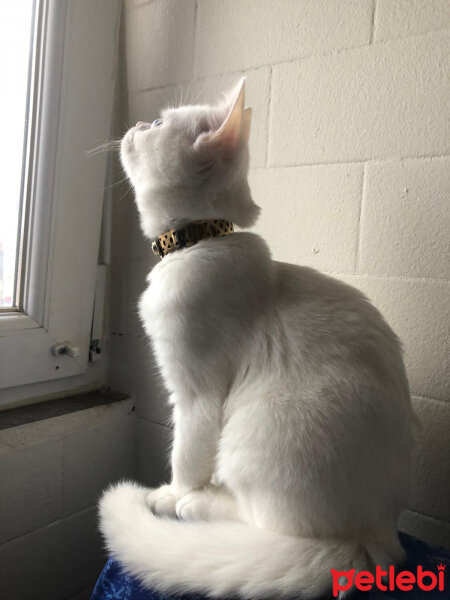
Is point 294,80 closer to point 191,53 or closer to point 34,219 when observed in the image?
point 191,53

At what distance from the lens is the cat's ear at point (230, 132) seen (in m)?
0.74

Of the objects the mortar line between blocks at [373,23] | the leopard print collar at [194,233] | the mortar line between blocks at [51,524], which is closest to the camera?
the leopard print collar at [194,233]

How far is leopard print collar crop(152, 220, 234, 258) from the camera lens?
825mm

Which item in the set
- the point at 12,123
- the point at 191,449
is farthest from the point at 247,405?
the point at 12,123

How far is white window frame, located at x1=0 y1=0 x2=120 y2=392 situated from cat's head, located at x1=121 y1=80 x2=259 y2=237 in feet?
1.34

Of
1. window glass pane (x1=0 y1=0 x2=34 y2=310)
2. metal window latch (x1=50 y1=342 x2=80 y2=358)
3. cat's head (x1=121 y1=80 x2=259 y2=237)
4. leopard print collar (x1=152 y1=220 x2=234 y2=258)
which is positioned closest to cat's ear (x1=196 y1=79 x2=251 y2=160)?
cat's head (x1=121 y1=80 x2=259 y2=237)

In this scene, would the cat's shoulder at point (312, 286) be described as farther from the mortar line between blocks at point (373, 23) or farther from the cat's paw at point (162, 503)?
the mortar line between blocks at point (373, 23)

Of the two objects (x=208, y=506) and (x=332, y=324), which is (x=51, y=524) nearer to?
(x=208, y=506)

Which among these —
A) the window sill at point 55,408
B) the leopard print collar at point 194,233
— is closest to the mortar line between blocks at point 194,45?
the leopard print collar at point 194,233

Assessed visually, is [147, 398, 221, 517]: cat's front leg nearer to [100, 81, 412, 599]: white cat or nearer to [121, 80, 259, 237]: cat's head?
[100, 81, 412, 599]: white cat

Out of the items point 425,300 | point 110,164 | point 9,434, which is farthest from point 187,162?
point 9,434

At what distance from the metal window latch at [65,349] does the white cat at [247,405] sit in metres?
0.53

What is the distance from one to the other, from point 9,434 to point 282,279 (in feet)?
2.51

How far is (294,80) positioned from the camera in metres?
1.07
